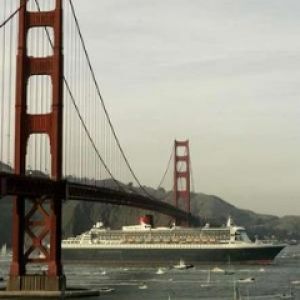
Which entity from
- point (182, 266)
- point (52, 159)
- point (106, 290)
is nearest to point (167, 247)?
point (182, 266)

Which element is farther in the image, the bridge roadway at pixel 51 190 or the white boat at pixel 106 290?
the white boat at pixel 106 290

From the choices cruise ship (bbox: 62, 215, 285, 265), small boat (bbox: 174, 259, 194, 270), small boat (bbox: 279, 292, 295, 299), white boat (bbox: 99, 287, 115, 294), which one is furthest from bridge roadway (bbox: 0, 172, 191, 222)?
cruise ship (bbox: 62, 215, 285, 265)

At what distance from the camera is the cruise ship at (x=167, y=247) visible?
9919 centimetres

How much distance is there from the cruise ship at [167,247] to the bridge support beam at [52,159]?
51.7 meters

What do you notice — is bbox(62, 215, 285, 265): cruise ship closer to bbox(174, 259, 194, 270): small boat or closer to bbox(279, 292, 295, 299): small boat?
bbox(174, 259, 194, 270): small boat

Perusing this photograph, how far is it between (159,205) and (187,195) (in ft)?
130

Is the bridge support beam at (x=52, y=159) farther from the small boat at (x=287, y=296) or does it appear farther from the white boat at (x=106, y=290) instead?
the small boat at (x=287, y=296)

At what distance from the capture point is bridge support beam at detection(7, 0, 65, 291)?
47.0 m

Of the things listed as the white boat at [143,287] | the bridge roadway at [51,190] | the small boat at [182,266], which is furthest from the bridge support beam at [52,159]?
the small boat at [182,266]

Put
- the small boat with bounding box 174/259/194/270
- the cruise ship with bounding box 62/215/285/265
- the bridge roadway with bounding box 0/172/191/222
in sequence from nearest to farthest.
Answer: the bridge roadway with bounding box 0/172/191/222
the small boat with bounding box 174/259/194/270
the cruise ship with bounding box 62/215/285/265

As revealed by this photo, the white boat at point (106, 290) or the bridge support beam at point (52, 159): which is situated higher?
the bridge support beam at point (52, 159)

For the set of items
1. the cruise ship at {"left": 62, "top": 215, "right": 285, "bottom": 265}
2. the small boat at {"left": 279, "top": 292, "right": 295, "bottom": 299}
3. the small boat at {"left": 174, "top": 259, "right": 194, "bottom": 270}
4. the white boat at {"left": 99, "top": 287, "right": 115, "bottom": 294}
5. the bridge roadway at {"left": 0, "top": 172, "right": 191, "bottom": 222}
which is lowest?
the small boat at {"left": 279, "top": 292, "right": 295, "bottom": 299}

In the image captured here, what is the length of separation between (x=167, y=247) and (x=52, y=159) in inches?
2176

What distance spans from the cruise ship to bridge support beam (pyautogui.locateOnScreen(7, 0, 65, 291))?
5165cm
